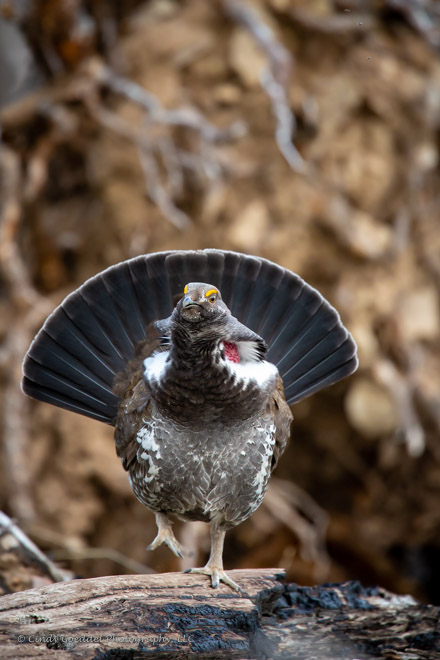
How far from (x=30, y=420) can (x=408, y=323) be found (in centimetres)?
306

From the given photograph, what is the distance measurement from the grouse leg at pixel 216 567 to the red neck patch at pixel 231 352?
0.79 metres

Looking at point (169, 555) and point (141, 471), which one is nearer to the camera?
point (141, 471)

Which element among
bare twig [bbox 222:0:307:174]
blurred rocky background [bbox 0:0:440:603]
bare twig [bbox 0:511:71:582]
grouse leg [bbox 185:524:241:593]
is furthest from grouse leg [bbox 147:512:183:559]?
bare twig [bbox 222:0:307:174]

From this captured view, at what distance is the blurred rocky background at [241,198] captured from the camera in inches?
226

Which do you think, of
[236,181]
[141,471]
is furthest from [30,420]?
[141,471]

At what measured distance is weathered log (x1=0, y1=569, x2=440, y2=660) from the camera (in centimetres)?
253

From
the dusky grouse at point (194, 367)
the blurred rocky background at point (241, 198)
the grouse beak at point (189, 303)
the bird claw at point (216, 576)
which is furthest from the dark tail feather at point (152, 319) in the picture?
the blurred rocky background at point (241, 198)

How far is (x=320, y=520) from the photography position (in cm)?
613

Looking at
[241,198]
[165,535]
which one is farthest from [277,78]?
[165,535]

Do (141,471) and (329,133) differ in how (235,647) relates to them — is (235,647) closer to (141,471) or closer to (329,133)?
(141,471)

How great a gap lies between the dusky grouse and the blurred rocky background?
227 centimetres

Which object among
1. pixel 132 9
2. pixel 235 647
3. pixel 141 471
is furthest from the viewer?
pixel 132 9

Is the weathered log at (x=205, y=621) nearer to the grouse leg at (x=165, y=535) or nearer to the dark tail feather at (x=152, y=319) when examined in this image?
the grouse leg at (x=165, y=535)

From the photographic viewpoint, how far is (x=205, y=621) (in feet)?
9.23
